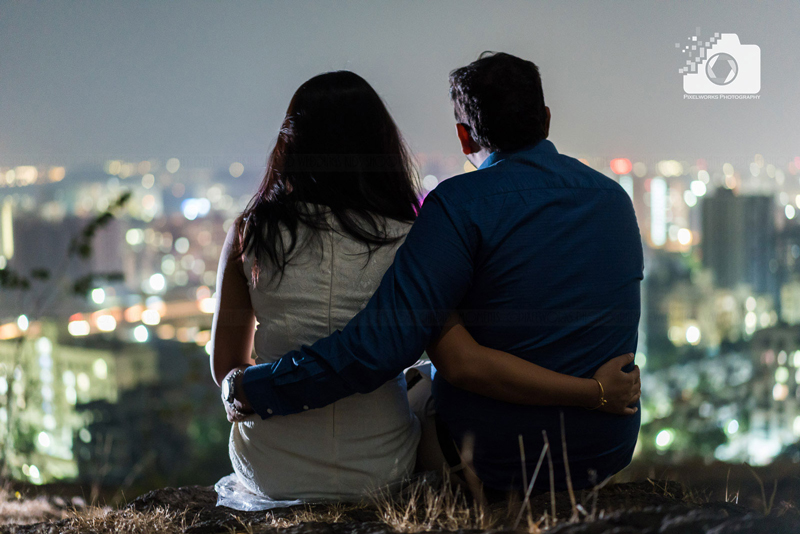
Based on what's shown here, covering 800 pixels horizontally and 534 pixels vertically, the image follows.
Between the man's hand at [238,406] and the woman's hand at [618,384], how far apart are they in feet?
2.16

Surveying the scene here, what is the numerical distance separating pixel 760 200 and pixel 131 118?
3.59m

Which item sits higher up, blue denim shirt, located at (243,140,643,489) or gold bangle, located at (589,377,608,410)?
blue denim shirt, located at (243,140,643,489)

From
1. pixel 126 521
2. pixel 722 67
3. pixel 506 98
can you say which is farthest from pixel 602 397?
pixel 722 67

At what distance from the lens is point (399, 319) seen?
3.10 ft

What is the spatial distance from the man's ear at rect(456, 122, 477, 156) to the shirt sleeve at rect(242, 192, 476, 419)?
211 millimetres

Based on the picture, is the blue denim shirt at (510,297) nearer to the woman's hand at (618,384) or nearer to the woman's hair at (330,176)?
the woman's hand at (618,384)

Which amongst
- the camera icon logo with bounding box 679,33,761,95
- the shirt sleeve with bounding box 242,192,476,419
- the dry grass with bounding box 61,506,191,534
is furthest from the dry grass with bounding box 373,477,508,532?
the camera icon logo with bounding box 679,33,761,95

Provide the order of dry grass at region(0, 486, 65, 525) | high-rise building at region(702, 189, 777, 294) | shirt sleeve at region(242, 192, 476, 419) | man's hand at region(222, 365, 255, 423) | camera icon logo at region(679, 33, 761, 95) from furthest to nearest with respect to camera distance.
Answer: high-rise building at region(702, 189, 777, 294) → camera icon logo at region(679, 33, 761, 95) → dry grass at region(0, 486, 65, 525) → man's hand at region(222, 365, 255, 423) → shirt sleeve at region(242, 192, 476, 419)

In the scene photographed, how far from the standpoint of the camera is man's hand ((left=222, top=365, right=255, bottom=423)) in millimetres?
1052

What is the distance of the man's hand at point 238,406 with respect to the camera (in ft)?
3.45

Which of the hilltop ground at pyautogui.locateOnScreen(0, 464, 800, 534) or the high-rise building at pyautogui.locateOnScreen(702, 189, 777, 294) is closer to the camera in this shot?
the hilltop ground at pyautogui.locateOnScreen(0, 464, 800, 534)

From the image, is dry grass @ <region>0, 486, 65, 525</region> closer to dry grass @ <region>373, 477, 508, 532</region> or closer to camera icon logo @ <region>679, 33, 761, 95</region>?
dry grass @ <region>373, 477, 508, 532</region>

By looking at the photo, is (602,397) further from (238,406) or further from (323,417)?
(238,406)

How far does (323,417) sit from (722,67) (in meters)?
1.63
